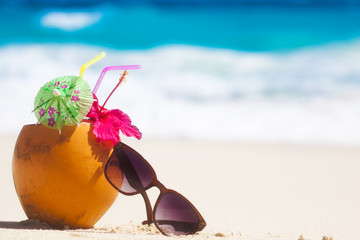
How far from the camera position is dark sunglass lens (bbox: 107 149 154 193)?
7.87 feet

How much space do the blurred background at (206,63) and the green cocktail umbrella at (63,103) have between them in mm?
6576

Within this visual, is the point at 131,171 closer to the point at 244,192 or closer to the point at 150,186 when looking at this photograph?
the point at 150,186

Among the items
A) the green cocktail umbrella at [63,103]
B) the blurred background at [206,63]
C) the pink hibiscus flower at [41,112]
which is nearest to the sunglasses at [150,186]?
the green cocktail umbrella at [63,103]

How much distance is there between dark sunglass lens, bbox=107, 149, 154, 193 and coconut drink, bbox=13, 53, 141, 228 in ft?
0.24

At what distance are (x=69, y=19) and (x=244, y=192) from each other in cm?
1674

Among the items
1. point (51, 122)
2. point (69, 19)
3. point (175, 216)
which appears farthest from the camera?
point (69, 19)

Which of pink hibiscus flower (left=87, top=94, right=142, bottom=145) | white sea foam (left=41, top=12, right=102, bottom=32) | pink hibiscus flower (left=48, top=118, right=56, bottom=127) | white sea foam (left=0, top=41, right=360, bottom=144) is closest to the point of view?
pink hibiscus flower (left=48, top=118, right=56, bottom=127)

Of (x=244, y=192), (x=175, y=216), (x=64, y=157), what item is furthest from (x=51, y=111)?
(x=244, y=192)

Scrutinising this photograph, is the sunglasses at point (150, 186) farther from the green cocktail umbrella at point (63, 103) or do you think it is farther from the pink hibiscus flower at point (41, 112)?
the pink hibiscus flower at point (41, 112)

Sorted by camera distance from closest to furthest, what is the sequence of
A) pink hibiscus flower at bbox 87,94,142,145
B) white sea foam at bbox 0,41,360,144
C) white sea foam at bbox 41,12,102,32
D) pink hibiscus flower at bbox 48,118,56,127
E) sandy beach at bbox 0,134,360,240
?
pink hibiscus flower at bbox 48,118,56,127 → pink hibiscus flower at bbox 87,94,142,145 → sandy beach at bbox 0,134,360,240 → white sea foam at bbox 0,41,360,144 → white sea foam at bbox 41,12,102,32

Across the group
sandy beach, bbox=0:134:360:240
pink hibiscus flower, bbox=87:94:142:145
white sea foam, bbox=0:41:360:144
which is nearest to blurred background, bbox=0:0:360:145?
white sea foam, bbox=0:41:360:144

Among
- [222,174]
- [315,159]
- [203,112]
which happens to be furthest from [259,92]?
[222,174]

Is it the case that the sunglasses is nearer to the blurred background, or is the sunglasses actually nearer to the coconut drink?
the coconut drink

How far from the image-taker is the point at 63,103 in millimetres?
2328
